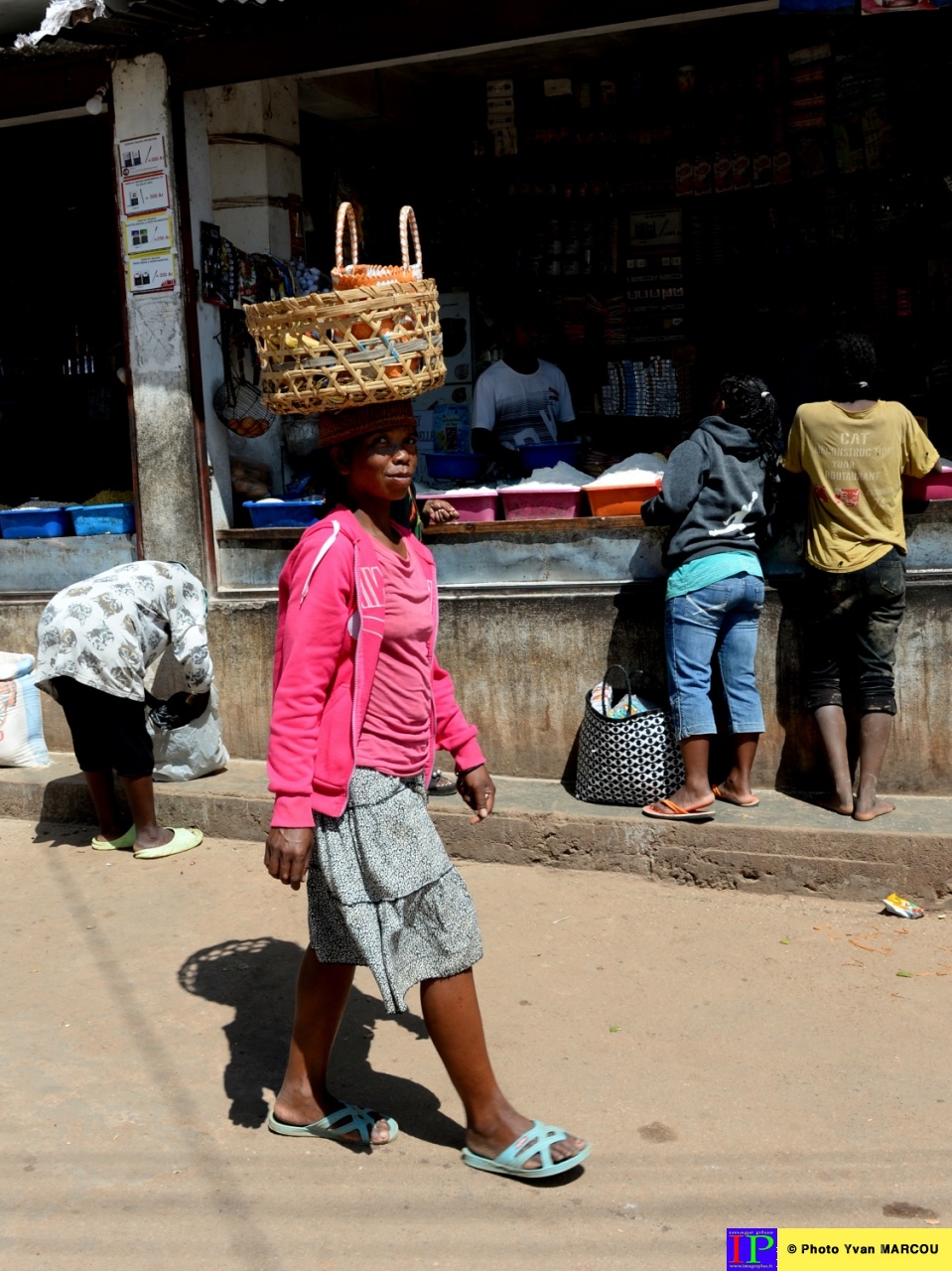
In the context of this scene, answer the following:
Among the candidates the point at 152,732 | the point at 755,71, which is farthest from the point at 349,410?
the point at 755,71

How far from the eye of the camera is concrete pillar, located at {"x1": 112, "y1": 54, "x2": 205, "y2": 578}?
20.3 ft

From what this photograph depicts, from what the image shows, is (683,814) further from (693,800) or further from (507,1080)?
(507,1080)

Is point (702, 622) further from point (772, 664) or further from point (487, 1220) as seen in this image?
point (487, 1220)

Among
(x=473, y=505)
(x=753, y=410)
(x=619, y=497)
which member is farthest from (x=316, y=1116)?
(x=473, y=505)

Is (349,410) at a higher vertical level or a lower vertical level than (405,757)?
higher

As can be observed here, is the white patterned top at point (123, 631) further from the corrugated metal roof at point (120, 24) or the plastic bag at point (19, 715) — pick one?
the corrugated metal roof at point (120, 24)

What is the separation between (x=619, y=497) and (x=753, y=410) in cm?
87

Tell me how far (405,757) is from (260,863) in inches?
103

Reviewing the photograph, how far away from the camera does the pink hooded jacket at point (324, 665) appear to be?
9.41ft

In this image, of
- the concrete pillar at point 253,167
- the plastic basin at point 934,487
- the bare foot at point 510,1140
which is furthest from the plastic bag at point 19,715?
the plastic basin at point 934,487

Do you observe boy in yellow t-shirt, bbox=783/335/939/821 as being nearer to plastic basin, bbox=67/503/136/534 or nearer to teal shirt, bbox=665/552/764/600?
teal shirt, bbox=665/552/764/600

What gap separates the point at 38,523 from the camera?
6973 millimetres

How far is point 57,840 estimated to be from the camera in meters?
5.91

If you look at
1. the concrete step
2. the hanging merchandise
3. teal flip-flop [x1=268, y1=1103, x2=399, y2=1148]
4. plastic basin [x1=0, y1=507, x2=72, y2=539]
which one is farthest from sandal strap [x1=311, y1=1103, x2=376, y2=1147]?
plastic basin [x1=0, y1=507, x2=72, y2=539]
